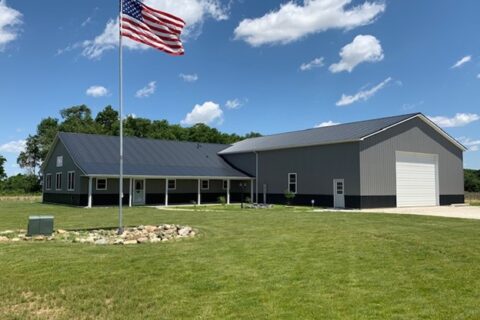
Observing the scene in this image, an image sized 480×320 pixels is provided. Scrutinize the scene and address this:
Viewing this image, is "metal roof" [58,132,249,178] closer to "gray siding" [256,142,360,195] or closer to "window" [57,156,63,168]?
"window" [57,156,63,168]

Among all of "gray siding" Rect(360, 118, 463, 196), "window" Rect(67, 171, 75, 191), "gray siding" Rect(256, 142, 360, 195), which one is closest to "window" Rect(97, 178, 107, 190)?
"window" Rect(67, 171, 75, 191)

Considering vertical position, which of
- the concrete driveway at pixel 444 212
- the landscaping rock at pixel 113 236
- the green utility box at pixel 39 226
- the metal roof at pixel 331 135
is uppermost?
the metal roof at pixel 331 135

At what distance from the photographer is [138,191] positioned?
103 ft

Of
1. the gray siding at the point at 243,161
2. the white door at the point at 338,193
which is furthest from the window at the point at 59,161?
the white door at the point at 338,193

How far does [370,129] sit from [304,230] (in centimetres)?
1608

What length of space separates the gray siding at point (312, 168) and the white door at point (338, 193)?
27cm

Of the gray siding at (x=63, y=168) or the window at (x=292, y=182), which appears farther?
the window at (x=292, y=182)

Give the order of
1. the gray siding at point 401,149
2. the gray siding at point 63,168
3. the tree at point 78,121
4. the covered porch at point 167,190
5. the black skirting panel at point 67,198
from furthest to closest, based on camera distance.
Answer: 1. the tree at point 78,121
2. the covered porch at point 167,190
3. the gray siding at point 63,168
4. the black skirting panel at point 67,198
5. the gray siding at point 401,149

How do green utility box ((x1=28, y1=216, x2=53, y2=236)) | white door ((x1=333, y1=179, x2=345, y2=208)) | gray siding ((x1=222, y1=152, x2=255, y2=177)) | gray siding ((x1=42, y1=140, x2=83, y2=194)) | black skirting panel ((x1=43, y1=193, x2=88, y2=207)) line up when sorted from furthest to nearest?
1. gray siding ((x1=222, y1=152, x2=255, y2=177))
2. gray siding ((x1=42, y1=140, x2=83, y2=194))
3. black skirting panel ((x1=43, y1=193, x2=88, y2=207))
4. white door ((x1=333, y1=179, x2=345, y2=208))
5. green utility box ((x1=28, y1=216, x2=53, y2=236))

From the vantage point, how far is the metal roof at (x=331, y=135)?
1088 inches

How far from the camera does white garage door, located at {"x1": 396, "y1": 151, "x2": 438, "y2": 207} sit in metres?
28.5

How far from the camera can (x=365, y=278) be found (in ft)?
24.5

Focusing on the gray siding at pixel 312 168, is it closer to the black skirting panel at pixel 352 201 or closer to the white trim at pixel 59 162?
the black skirting panel at pixel 352 201

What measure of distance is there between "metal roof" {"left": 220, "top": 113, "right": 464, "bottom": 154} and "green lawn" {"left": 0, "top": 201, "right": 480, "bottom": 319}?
1637 centimetres
